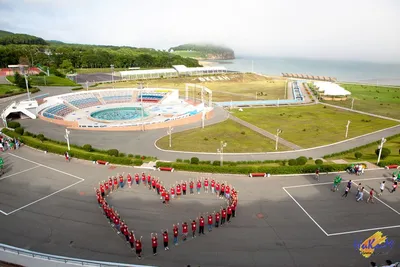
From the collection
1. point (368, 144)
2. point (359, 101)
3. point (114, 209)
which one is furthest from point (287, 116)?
point (114, 209)

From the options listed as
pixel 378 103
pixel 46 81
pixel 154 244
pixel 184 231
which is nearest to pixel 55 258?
pixel 154 244

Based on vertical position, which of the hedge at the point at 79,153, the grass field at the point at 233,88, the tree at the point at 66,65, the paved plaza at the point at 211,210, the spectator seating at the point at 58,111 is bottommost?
the paved plaza at the point at 211,210

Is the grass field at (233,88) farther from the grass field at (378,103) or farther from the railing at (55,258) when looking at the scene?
the railing at (55,258)

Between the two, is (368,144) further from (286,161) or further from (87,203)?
(87,203)

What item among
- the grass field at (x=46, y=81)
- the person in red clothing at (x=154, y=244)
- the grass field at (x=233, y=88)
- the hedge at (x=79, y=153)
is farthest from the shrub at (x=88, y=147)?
the grass field at (x=46, y=81)

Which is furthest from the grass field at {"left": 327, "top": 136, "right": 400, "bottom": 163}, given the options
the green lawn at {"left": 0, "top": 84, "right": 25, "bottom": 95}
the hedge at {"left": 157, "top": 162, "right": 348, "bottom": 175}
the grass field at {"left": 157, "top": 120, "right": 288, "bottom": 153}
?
the green lawn at {"left": 0, "top": 84, "right": 25, "bottom": 95}

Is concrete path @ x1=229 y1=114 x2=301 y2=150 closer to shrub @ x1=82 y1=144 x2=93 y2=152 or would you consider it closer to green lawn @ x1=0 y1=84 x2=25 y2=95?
shrub @ x1=82 y1=144 x2=93 y2=152

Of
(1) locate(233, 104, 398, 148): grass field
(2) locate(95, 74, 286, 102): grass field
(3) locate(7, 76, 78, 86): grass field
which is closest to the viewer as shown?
(1) locate(233, 104, 398, 148): grass field
